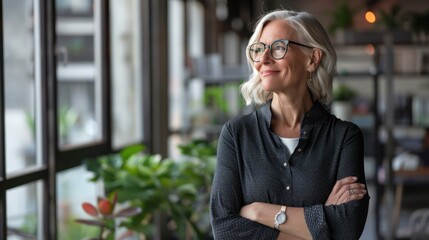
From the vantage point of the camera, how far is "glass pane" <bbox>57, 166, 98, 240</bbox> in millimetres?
3475

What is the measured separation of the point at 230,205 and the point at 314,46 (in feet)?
1.52

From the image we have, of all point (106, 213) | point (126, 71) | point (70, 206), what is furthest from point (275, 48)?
point (126, 71)

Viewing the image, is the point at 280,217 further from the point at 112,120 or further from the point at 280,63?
the point at 112,120

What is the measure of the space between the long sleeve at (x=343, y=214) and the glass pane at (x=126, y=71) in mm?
2901

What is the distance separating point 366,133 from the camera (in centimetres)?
906

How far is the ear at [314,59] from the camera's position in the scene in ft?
6.12

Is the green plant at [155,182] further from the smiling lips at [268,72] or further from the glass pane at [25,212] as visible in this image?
the smiling lips at [268,72]

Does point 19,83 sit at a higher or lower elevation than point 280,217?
higher

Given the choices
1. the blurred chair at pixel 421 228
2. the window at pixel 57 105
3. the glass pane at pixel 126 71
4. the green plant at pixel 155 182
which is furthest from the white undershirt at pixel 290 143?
the blurred chair at pixel 421 228

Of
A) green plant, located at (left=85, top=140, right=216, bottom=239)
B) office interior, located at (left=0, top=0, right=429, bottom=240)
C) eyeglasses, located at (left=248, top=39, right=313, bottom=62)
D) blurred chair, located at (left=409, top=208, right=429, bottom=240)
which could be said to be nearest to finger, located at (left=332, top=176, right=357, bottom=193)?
eyeglasses, located at (left=248, top=39, right=313, bottom=62)

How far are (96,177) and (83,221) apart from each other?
1.43 ft

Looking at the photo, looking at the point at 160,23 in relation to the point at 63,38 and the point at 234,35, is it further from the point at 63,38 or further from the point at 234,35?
the point at 234,35

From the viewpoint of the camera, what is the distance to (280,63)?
1834mm

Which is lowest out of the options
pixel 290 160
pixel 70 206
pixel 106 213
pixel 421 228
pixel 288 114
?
pixel 421 228
